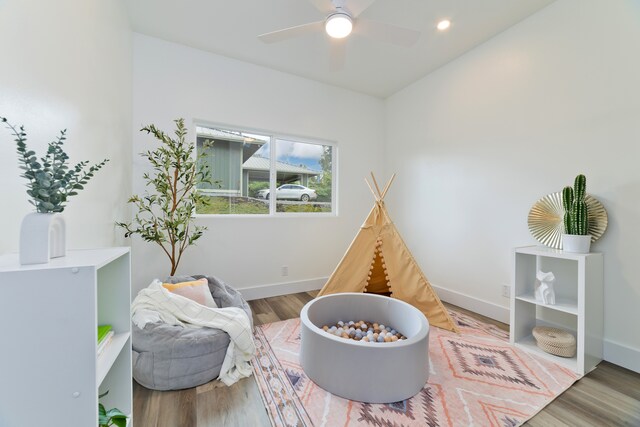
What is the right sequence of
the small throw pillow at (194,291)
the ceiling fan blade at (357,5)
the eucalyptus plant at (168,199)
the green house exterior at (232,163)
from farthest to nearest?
the green house exterior at (232,163) → the eucalyptus plant at (168,199) → the small throw pillow at (194,291) → the ceiling fan blade at (357,5)

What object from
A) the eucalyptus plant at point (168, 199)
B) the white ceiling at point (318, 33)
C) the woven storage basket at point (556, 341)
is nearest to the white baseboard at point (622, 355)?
the woven storage basket at point (556, 341)

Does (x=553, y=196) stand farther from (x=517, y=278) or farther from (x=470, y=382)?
(x=470, y=382)

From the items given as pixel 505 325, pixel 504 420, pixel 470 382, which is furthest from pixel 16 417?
pixel 505 325

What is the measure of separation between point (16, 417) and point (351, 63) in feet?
11.4

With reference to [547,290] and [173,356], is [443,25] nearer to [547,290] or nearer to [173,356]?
[547,290]

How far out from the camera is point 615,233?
190 centimetres

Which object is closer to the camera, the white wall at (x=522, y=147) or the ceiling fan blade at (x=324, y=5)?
the ceiling fan blade at (x=324, y=5)

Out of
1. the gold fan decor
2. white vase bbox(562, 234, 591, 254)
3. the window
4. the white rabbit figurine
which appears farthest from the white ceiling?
the white rabbit figurine

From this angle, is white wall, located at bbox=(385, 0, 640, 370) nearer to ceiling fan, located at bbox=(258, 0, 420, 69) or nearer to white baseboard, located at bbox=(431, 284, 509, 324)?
white baseboard, located at bbox=(431, 284, 509, 324)

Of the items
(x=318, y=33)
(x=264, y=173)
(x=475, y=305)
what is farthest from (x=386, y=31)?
(x=475, y=305)

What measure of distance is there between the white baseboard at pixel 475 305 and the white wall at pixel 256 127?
1393 millimetres

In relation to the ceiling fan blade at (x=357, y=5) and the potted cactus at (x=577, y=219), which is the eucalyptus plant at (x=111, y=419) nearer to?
the ceiling fan blade at (x=357, y=5)

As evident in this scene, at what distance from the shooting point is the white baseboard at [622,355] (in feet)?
5.90

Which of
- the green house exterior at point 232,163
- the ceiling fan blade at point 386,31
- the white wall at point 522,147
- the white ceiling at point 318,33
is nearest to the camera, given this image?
the ceiling fan blade at point 386,31
